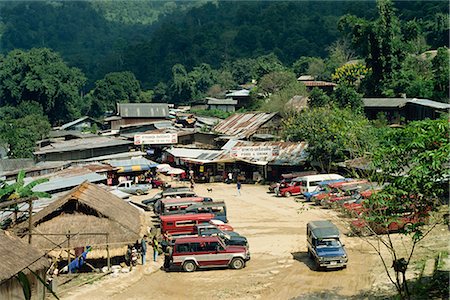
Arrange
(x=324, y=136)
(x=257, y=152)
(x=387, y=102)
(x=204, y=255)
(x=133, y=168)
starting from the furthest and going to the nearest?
(x=387, y=102), (x=133, y=168), (x=257, y=152), (x=324, y=136), (x=204, y=255)

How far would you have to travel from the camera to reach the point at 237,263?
67.0 feet

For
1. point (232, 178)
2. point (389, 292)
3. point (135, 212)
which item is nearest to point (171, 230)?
point (135, 212)

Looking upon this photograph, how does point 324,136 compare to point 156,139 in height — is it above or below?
above

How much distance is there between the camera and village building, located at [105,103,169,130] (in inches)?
2488

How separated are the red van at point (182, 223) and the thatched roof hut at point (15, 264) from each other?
29.0 feet

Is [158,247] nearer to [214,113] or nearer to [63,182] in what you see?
[63,182]

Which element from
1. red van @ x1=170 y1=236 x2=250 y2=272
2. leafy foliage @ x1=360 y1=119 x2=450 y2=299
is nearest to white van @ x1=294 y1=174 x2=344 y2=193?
red van @ x1=170 y1=236 x2=250 y2=272

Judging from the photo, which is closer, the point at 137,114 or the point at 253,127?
the point at 253,127

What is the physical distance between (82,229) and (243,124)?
32139mm

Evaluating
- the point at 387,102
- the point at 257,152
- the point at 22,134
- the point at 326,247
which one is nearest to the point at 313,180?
the point at 257,152

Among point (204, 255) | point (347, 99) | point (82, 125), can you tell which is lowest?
point (204, 255)

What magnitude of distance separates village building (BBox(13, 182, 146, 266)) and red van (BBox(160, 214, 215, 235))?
284 cm

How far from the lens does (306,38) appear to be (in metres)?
111

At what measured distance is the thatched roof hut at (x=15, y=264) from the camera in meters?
14.4
